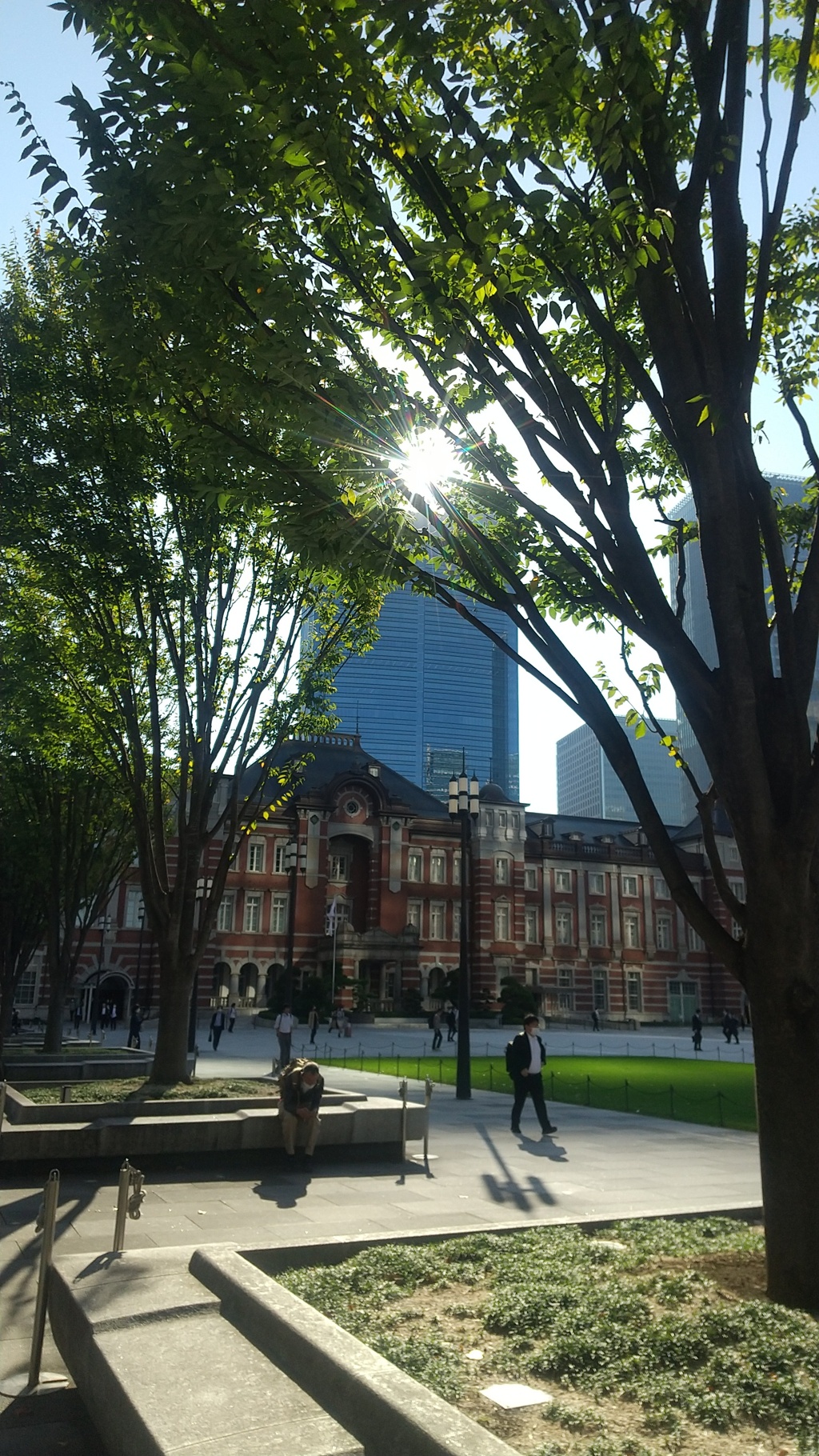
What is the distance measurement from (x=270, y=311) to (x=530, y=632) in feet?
8.12

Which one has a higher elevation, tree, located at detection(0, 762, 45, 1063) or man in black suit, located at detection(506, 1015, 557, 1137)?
tree, located at detection(0, 762, 45, 1063)

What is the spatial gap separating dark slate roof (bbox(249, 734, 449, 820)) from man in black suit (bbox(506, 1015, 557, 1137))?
1806 inches

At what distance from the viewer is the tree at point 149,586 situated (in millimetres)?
13773

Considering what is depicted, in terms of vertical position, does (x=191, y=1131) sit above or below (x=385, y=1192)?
above

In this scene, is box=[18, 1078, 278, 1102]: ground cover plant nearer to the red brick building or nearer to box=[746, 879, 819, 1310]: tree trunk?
box=[746, 879, 819, 1310]: tree trunk

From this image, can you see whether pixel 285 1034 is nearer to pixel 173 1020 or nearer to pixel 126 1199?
pixel 173 1020

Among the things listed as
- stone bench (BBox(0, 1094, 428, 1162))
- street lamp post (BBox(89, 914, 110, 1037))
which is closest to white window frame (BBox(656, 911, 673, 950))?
street lamp post (BBox(89, 914, 110, 1037))

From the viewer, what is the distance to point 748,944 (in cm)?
577

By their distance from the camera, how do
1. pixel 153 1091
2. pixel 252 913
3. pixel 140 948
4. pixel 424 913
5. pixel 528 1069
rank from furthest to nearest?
pixel 424 913 < pixel 252 913 < pixel 140 948 < pixel 528 1069 < pixel 153 1091

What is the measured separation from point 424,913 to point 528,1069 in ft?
167

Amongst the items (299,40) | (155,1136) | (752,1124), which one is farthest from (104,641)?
(752,1124)

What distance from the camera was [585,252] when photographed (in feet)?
19.9

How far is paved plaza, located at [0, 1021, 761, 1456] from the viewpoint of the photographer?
7902 millimetres

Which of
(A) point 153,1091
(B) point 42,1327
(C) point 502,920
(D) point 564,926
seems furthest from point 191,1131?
(D) point 564,926
